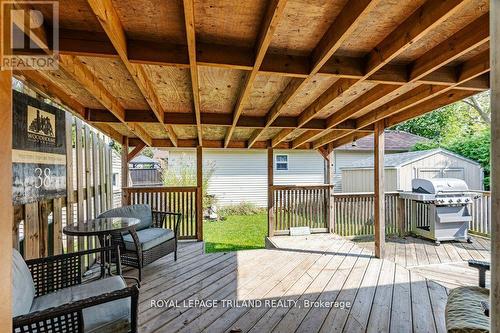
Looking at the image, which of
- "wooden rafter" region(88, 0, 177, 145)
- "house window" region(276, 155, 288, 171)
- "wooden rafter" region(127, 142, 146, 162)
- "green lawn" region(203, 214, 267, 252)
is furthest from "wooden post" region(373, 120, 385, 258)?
"house window" region(276, 155, 288, 171)

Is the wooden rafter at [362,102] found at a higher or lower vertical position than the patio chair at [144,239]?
higher


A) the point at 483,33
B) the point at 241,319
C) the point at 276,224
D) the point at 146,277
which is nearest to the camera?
the point at 483,33

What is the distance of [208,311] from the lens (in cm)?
264

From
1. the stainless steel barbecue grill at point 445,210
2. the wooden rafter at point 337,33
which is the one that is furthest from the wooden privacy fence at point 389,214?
the wooden rafter at point 337,33

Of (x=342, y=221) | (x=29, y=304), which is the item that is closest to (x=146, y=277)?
(x=29, y=304)

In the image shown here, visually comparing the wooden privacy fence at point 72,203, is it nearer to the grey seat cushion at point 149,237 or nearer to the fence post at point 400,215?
the grey seat cushion at point 149,237

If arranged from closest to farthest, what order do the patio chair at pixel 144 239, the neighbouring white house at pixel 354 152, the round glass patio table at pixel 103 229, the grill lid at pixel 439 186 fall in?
1. the round glass patio table at pixel 103 229
2. the patio chair at pixel 144 239
3. the grill lid at pixel 439 186
4. the neighbouring white house at pixel 354 152

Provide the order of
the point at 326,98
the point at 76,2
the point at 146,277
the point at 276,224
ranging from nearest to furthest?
the point at 76,2 → the point at 326,98 → the point at 146,277 → the point at 276,224

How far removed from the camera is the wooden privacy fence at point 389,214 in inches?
227

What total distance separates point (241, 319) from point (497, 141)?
254 centimetres

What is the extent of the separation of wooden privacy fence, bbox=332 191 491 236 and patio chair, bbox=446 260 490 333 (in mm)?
3973

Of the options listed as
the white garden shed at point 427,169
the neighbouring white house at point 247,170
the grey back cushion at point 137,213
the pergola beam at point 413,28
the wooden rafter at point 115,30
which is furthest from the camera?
the neighbouring white house at point 247,170

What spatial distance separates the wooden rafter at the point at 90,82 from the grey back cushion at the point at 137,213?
1367mm

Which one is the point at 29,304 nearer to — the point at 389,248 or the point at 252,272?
the point at 252,272
